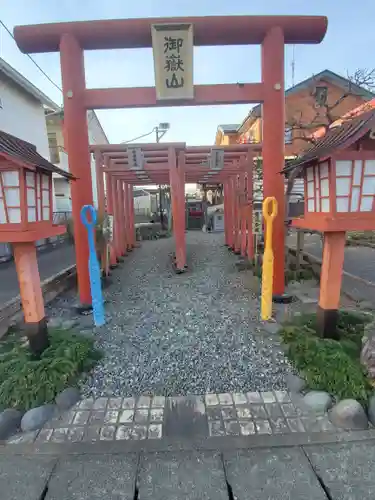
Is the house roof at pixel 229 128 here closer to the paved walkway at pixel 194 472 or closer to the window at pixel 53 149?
the window at pixel 53 149

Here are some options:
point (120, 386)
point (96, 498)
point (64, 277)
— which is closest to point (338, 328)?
point (120, 386)

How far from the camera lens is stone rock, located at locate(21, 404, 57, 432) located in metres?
2.52

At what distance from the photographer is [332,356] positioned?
3.05 metres

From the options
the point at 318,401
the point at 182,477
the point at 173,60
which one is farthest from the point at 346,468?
the point at 173,60

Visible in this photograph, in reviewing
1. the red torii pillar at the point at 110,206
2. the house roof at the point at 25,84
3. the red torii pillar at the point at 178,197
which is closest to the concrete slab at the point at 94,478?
the red torii pillar at the point at 178,197

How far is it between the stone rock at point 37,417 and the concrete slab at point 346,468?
209 centimetres

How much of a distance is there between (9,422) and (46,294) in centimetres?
361

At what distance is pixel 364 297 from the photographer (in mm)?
5328

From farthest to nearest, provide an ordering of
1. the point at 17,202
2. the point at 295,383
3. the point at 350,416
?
1. the point at 17,202
2. the point at 295,383
3. the point at 350,416

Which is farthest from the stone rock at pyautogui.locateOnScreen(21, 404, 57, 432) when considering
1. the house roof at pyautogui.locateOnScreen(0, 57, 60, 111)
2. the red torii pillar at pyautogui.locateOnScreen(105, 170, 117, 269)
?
the house roof at pyautogui.locateOnScreen(0, 57, 60, 111)

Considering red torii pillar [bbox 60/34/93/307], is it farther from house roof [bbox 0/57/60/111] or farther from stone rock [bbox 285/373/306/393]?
house roof [bbox 0/57/60/111]

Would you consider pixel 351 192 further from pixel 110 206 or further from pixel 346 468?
pixel 110 206

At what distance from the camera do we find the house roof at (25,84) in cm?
1041

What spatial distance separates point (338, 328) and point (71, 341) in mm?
3320
